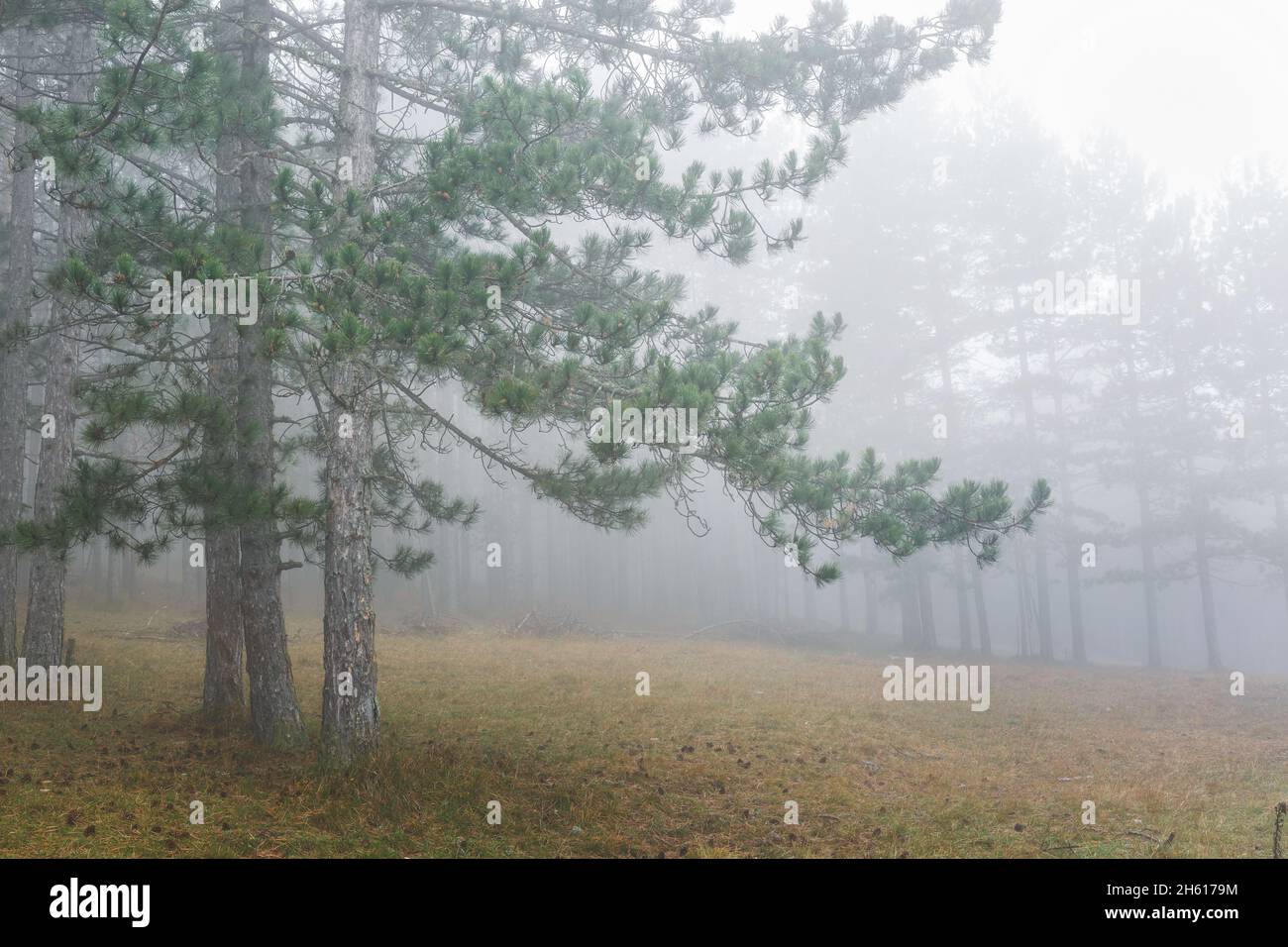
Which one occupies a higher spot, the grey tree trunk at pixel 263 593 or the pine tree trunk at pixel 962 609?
the grey tree trunk at pixel 263 593

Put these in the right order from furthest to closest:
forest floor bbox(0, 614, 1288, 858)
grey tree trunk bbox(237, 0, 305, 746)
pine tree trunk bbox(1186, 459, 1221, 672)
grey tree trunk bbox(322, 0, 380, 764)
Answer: pine tree trunk bbox(1186, 459, 1221, 672)
grey tree trunk bbox(237, 0, 305, 746)
grey tree trunk bbox(322, 0, 380, 764)
forest floor bbox(0, 614, 1288, 858)

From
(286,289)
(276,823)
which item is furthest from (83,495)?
(276,823)

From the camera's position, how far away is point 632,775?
790 centimetres

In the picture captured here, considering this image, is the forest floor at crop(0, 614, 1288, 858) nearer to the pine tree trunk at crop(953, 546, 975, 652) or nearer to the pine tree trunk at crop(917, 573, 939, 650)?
the pine tree trunk at crop(917, 573, 939, 650)

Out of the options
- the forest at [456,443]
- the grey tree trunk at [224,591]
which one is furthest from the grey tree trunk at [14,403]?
the grey tree trunk at [224,591]

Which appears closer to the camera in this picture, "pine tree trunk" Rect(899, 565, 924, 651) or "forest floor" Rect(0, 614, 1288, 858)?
"forest floor" Rect(0, 614, 1288, 858)

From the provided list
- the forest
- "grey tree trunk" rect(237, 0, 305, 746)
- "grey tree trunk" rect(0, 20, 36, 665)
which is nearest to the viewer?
the forest

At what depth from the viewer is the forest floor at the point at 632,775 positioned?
5.97 m

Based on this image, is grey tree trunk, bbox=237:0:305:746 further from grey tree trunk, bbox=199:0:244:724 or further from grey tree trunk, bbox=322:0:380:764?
grey tree trunk, bbox=322:0:380:764

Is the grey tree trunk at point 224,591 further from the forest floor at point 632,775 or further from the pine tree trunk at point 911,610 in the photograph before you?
the pine tree trunk at point 911,610

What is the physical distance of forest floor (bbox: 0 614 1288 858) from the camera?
19.6 ft

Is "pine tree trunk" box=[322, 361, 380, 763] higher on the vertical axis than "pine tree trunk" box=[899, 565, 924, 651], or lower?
higher

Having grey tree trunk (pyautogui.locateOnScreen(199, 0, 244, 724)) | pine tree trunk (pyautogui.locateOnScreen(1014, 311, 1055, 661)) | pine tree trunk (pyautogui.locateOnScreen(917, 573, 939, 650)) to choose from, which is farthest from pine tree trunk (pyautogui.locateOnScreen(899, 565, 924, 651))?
grey tree trunk (pyautogui.locateOnScreen(199, 0, 244, 724))
